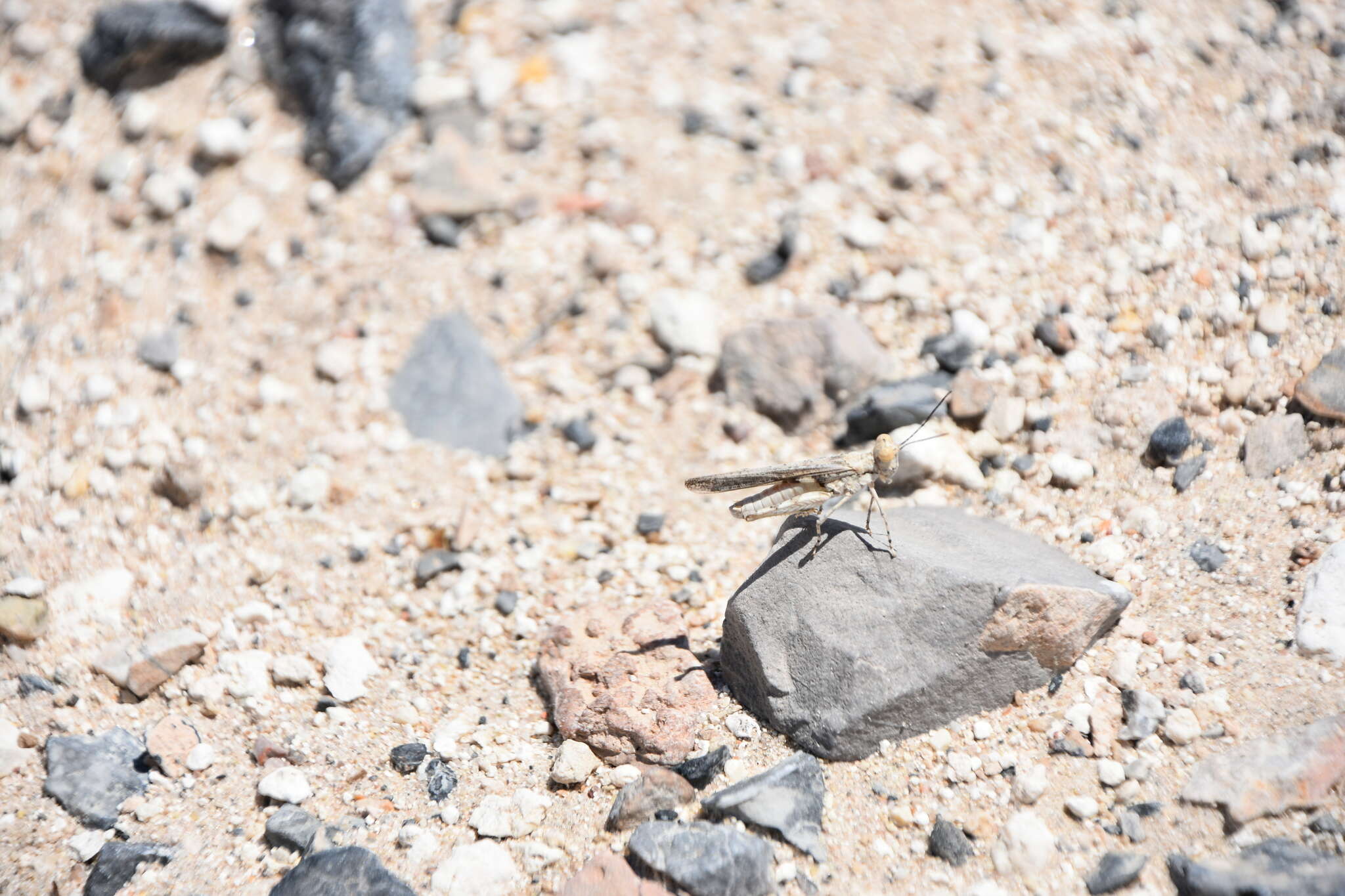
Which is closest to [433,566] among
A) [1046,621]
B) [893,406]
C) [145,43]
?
[893,406]

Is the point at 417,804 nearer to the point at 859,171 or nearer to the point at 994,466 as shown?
the point at 994,466

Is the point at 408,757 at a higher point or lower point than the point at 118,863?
higher

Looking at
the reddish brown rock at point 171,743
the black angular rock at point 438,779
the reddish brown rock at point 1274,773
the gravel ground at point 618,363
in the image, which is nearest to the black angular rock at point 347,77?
the gravel ground at point 618,363

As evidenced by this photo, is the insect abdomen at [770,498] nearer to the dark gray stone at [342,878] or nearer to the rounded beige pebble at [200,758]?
the dark gray stone at [342,878]

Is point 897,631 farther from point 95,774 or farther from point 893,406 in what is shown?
point 95,774

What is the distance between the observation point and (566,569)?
4.54 m

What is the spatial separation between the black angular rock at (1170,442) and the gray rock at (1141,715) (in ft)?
4.20

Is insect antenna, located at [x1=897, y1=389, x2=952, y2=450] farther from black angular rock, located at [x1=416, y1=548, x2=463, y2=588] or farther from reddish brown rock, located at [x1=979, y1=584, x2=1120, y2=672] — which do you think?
black angular rock, located at [x1=416, y1=548, x2=463, y2=588]

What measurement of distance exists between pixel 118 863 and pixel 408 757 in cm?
108

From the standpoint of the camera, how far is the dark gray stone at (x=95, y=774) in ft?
12.0

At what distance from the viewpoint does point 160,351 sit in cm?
525

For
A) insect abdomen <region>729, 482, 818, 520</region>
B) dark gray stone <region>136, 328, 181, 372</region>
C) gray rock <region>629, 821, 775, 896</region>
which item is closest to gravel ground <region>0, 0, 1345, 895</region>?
dark gray stone <region>136, 328, 181, 372</region>

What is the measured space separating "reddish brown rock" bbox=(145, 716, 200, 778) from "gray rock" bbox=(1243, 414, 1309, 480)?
484 centimetres

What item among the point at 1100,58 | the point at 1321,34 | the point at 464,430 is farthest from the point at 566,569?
the point at 1321,34
